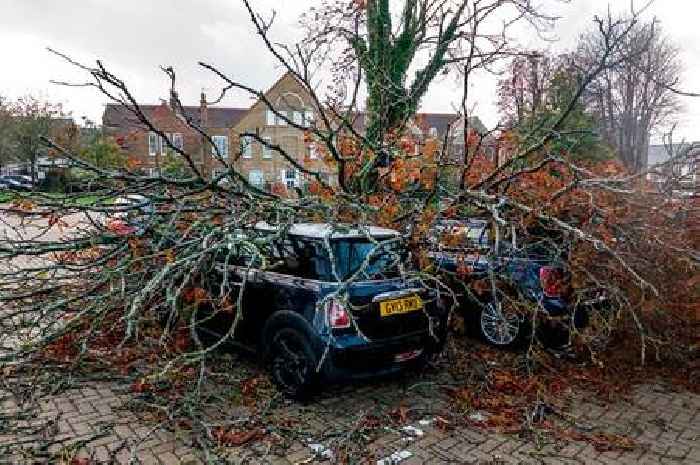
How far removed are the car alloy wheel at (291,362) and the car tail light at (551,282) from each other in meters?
3.03

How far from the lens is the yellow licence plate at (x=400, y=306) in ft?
15.0

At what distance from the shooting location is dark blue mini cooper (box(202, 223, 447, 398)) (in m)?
4.41

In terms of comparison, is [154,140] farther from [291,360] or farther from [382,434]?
[382,434]

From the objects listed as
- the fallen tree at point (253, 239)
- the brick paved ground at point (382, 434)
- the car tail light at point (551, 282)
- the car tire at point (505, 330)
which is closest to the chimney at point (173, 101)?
the fallen tree at point (253, 239)

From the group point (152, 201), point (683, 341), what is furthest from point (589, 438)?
point (152, 201)

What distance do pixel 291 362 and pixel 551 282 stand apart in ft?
10.6

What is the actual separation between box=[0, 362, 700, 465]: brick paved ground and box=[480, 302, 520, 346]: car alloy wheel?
142 cm

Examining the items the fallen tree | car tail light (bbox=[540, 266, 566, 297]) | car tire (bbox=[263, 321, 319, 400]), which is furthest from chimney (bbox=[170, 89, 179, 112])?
Answer: car tail light (bbox=[540, 266, 566, 297])

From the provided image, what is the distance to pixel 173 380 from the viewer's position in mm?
4969

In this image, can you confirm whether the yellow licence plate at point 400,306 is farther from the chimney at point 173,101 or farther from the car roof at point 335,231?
the chimney at point 173,101

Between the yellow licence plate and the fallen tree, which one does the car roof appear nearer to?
the fallen tree

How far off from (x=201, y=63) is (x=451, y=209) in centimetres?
316

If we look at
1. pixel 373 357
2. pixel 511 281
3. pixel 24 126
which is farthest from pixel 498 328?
pixel 24 126

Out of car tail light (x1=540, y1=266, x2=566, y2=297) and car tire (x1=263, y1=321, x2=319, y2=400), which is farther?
car tail light (x1=540, y1=266, x2=566, y2=297)
